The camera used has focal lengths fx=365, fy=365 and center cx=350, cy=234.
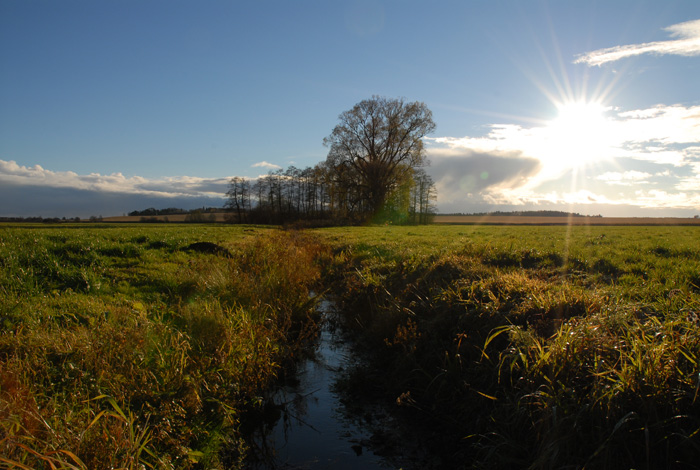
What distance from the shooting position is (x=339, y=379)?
5.43 meters

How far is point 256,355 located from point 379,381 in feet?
5.89

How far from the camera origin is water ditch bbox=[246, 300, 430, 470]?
12.2 feet

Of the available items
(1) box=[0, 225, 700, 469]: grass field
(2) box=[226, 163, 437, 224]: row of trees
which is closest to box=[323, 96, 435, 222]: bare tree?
(2) box=[226, 163, 437, 224]: row of trees

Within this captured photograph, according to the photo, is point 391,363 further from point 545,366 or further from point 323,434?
point 545,366

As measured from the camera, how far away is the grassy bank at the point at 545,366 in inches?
114

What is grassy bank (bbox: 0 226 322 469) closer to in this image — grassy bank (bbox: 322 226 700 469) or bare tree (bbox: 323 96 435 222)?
grassy bank (bbox: 322 226 700 469)

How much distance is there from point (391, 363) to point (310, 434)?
5.94ft

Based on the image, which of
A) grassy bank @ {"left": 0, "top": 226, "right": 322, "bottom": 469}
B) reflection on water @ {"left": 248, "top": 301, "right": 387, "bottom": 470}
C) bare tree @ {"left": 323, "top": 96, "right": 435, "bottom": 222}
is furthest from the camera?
bare tree @ {"left": 323, "top": 96, "right": 435, "bottom": 222}

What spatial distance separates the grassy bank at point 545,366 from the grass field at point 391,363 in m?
0.02

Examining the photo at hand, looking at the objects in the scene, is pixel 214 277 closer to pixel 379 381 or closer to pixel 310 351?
pixel 310 351

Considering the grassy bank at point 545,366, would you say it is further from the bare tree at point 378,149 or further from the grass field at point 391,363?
the bare tree at point 378,149

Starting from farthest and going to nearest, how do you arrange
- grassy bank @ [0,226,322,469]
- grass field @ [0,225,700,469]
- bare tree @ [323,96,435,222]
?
bare tree @ [323,96,435,222], grass field @ [0,225,700,469], grassy bank @ [0,226,322,469]

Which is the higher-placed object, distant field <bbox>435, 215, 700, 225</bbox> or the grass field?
distant field <bbox>435, 215, 700, 225</bbox>

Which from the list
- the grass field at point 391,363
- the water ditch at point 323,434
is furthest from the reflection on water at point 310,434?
the grass field at point 391,363
